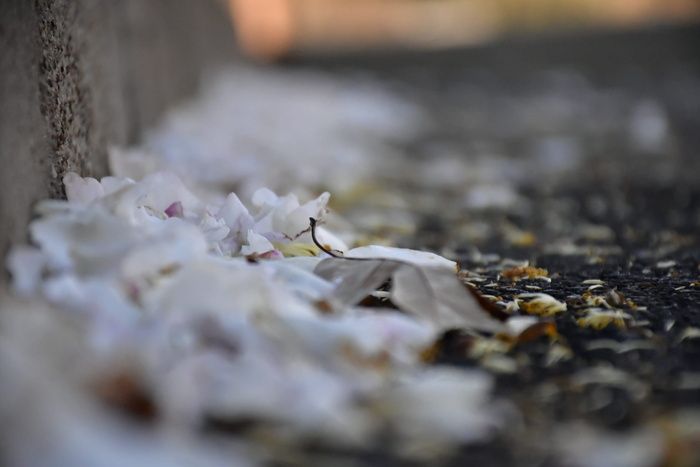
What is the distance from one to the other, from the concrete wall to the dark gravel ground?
0.67 metres

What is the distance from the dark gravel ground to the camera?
1.00 metres

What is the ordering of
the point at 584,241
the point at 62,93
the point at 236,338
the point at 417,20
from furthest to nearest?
the point at 417,20 → the point at 584,241 → the point at 62,93 → the point at 236,338

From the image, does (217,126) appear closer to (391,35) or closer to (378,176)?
(378,176)

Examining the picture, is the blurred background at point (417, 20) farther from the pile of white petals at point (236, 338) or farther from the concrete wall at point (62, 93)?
the pile of white petals at point (236, 338)

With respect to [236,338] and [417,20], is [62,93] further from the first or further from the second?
[417,20]

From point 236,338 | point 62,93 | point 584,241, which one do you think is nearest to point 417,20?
point 584,241

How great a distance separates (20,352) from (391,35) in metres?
14.5

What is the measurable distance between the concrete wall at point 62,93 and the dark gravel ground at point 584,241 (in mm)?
666

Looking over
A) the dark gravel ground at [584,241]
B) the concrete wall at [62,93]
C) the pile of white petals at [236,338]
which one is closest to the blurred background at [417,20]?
the dark gravel ground at [584,241]

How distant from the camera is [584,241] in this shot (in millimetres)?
2309

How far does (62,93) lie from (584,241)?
1.45 m

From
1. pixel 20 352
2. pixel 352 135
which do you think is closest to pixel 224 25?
pixel 352 135

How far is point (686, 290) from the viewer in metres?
1.56

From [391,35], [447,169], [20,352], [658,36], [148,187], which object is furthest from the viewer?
[391,35]
